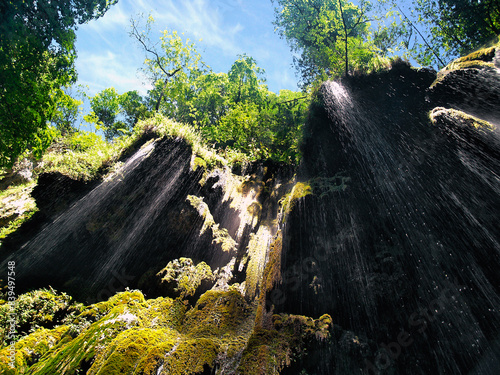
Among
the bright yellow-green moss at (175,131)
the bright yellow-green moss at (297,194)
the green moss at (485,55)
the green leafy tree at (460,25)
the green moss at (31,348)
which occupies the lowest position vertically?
the green moss at (31,348)

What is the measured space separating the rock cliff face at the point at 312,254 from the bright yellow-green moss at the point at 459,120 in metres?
0.04

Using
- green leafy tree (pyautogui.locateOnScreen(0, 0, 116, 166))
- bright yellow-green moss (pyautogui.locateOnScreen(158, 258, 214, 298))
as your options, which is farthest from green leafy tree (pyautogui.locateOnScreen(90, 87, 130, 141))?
bright yellow-green moss (pyautogui.locateOnScreen(158, 258, 214, 298))

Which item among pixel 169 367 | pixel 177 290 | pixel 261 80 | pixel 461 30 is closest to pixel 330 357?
pixel 169 367

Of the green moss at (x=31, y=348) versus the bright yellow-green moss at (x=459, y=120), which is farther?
the bright yellow-green moss at (x=459, y=120)

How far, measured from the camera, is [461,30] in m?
11.5

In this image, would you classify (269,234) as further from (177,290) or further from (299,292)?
(177,290)

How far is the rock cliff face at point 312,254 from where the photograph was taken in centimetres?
430

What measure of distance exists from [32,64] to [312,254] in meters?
11.5

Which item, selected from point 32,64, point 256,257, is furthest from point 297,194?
point 32,64

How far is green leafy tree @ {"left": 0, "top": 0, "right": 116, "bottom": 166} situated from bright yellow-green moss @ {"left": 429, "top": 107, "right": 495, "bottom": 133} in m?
12.9

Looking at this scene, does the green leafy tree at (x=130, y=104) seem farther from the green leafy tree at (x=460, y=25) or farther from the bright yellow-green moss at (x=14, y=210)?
the green leafy tree at (x=460, y=25)

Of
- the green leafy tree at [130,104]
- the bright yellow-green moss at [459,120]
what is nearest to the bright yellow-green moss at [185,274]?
the bright yellow-green moss at [459,120]

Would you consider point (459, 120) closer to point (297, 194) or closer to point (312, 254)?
point (297, 194)

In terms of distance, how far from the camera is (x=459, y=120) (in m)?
5.78
